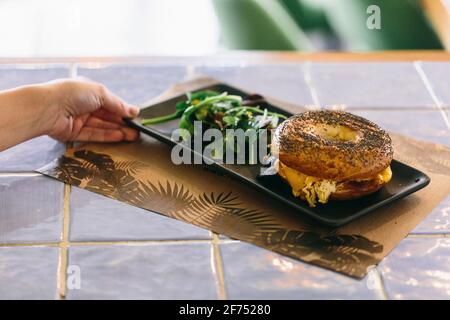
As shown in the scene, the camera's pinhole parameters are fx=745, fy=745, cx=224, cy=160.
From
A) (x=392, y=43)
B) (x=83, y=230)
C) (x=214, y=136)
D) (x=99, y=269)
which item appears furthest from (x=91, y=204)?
(x=392, y=43)

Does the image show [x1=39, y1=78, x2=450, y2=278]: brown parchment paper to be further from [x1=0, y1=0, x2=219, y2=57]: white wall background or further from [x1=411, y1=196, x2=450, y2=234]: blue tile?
[x1=0, y1=0, x2=219, y2=57]: white wall background

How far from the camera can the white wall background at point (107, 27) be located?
293 centimetres

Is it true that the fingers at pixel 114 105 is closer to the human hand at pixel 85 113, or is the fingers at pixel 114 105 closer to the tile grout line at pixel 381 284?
the human hand at pixel 85 113

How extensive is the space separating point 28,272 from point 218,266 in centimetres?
31

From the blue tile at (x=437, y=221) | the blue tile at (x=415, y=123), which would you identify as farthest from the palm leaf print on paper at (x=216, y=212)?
the blue tile at (x=415, y=123)

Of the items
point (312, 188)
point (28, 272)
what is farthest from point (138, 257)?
point (312, 188)

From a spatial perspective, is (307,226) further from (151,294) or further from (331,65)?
(331,65)

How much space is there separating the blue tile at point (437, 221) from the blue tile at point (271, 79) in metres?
0.52

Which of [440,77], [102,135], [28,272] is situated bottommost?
[28,272]

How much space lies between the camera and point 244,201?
140 cm

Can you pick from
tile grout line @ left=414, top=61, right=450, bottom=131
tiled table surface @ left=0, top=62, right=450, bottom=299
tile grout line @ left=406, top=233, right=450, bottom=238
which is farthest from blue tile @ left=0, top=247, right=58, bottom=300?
tile grout line @ left=414, top=61, right=450, bottom=131

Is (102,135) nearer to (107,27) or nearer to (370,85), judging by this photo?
(370,85)
